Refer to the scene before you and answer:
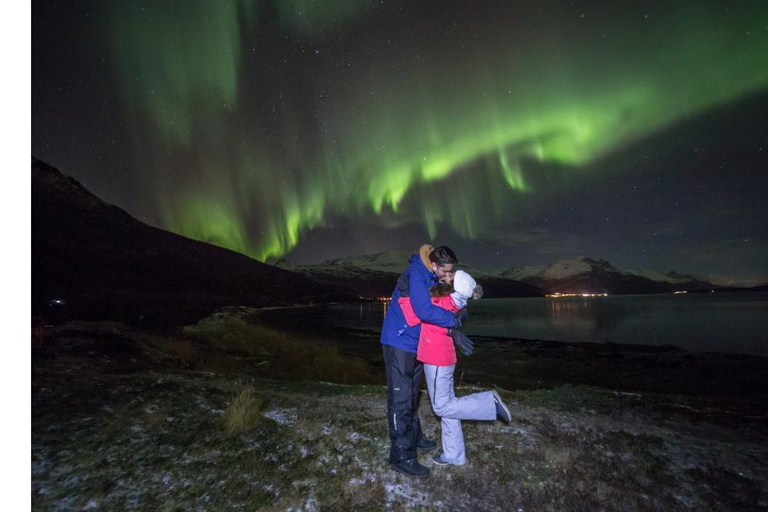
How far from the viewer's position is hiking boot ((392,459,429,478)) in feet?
15.5

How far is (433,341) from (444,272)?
37.2 inches

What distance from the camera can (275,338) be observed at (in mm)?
26406

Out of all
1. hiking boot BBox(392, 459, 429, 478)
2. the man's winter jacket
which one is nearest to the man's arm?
the man's winter jacket

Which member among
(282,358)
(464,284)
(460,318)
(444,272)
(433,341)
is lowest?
(282,358)

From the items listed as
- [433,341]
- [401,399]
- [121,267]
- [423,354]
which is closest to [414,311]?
[433,341]

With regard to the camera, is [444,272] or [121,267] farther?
[121,267]

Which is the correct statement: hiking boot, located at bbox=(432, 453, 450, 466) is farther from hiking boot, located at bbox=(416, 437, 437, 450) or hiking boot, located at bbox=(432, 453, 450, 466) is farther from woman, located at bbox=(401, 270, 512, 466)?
hiking boot, located at bbox=(416, 437, 437, 450)

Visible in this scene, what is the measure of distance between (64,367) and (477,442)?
9856 mm

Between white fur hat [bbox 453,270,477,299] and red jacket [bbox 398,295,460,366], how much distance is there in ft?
0.70

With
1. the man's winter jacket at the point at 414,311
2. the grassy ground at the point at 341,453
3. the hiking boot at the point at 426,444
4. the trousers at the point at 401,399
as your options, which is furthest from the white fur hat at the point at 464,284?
the hiking boot at the point at 426,444

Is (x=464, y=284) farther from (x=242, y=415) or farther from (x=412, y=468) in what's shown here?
(x=242, y=415)

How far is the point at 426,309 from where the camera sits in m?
4.54
